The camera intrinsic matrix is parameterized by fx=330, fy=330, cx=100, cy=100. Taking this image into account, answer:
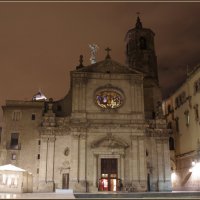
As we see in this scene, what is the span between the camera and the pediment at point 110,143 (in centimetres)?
3900

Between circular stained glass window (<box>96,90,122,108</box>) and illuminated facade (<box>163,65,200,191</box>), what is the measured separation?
10.3 m

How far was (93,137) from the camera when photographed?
39.5 meters

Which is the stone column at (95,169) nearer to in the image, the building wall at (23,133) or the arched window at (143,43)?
the building wall at (23,133)

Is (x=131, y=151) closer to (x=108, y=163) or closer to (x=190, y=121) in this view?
(x=108, y=163)

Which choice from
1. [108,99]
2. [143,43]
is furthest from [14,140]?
[143,43]

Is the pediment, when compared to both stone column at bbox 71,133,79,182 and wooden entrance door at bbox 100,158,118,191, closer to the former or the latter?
wooden entrance door at bbox 100,158,118,191

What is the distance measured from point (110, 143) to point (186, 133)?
13212 millimetres

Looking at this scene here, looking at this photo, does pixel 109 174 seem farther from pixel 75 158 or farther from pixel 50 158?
pixel 50 158

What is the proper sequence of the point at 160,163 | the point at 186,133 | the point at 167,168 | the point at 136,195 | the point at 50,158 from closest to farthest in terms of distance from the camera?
1. the point at 136,195
2. the point at 50,158
3. the point at 167,168
4. the point at 160,163
5. the point at 186,133

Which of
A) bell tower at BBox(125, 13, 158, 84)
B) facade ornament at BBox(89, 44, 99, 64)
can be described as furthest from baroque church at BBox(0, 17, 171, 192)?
facade ornament at BBox(89, 44, 99, 64)

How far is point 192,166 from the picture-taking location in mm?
43344

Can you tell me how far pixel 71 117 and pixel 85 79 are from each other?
523 centimetres

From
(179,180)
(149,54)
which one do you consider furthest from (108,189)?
(149,54)

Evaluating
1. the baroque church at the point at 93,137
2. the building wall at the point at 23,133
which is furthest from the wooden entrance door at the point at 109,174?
the building wall at the point at 23,133
